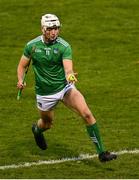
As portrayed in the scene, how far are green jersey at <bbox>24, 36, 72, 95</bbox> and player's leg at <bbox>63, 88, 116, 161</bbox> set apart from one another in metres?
0.44

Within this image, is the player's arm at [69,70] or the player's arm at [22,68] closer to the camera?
the player's arm at [69,70]

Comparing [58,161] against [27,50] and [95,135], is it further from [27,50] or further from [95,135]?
[27,50]

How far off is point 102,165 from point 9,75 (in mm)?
11701

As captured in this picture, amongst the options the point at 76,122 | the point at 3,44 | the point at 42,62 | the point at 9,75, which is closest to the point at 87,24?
the point at 3,44

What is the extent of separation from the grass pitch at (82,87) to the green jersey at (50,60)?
161 centimetres

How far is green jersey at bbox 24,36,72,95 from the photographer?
48.0 feet

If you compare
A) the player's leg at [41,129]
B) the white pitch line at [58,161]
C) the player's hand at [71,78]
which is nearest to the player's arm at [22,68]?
the player's leg at [41,129]

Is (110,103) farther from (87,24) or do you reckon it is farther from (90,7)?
(90,7)

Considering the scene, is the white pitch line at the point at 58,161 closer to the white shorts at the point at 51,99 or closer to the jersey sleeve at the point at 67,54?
the white shorts at the point at 51,99

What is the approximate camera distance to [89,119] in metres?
14.4

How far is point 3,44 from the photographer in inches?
1244

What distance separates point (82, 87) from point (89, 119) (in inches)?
366

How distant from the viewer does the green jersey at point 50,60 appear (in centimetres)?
1464

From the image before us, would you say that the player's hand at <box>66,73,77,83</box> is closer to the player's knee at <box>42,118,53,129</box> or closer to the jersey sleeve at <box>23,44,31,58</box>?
the jersey sleeve at <box>23,44,31,58</box>
